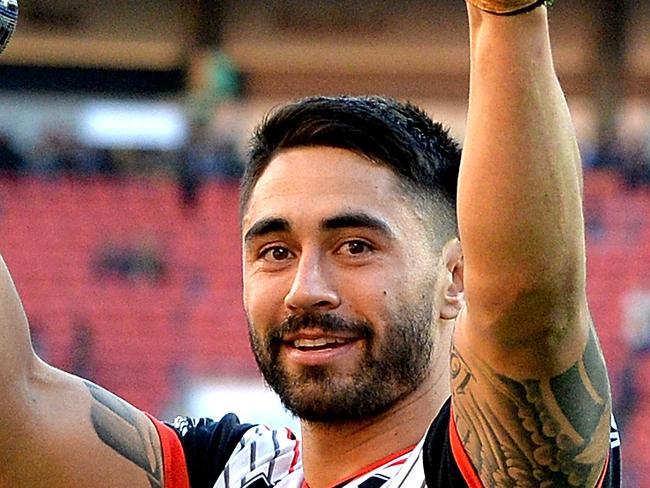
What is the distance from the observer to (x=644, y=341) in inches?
381

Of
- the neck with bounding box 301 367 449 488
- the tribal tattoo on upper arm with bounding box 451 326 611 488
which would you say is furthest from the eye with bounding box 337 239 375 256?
the tribal tattoo on upper arm with bounding box 451 326 611 488

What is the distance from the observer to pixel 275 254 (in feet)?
7.41

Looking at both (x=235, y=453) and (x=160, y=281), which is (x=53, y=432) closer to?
(x=235, y=453)

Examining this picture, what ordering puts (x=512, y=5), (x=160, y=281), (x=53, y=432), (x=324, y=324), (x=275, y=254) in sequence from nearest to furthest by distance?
(x=512, y=5) < (x=324, y=324) < (x=275, y=254) < (x=53, y=432) < (x=160, y=281)

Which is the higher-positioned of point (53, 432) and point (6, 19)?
point (6, 19)

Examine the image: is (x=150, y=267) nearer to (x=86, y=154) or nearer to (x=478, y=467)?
(x=86, y=154)

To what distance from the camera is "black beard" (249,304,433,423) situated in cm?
216

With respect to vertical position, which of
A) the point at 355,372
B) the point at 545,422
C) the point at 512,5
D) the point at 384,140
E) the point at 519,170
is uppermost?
the point at 512,5

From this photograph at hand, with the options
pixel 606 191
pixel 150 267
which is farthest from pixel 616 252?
pixel 150 267

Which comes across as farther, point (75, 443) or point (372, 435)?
point (75, 443)

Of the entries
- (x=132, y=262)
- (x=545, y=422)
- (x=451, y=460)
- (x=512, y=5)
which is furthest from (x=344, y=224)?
(x=132, y=262)

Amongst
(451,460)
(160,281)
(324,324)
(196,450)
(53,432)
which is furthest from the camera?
(160,281)

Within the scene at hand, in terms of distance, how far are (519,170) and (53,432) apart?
1165 millimetres

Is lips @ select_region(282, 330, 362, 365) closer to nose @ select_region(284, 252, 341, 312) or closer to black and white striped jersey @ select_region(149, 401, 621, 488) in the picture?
nose @ select_region(284, 252, 341, 312)
